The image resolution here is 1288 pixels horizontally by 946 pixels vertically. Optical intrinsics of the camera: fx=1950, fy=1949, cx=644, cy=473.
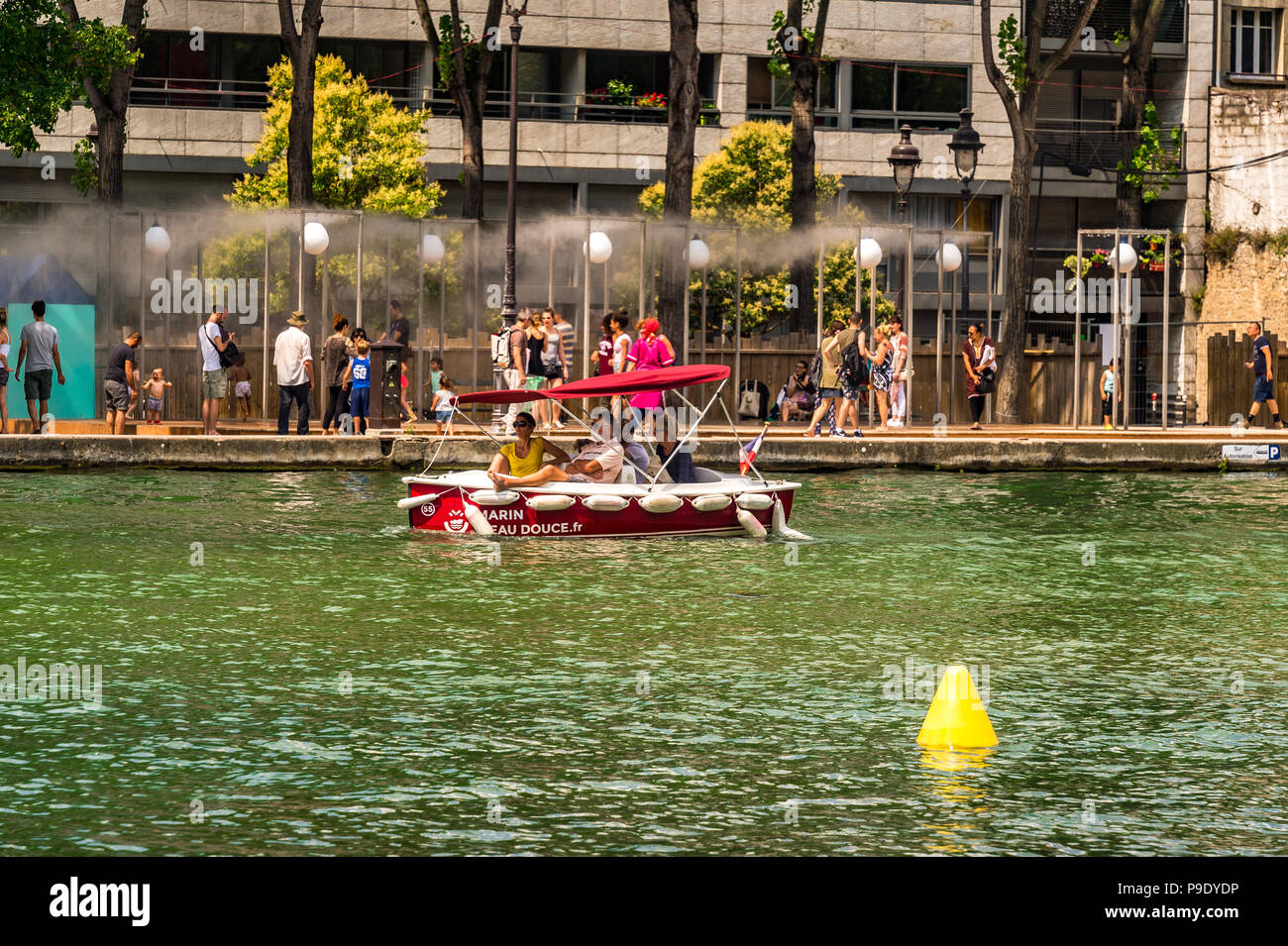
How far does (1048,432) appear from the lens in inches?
1180

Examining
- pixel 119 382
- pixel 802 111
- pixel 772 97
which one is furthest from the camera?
pixel 772 97

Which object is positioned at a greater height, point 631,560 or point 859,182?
point 859,182

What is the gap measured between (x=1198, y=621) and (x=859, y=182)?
41.3m

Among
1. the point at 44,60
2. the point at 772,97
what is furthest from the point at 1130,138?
the point at 44,60

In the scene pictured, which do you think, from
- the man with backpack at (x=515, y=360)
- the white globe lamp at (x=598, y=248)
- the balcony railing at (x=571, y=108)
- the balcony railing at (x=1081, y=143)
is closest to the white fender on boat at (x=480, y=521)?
the man with backpack at (x=515, y=360)

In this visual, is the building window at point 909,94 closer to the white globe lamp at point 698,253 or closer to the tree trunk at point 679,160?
the tree trunk at point 679,160

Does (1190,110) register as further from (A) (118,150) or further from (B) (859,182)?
(A) (118,150)

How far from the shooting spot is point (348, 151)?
4562cm

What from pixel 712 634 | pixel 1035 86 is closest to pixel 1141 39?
pixel 1035 86

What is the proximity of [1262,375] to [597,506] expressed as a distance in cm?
1747

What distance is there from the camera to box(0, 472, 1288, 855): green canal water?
782 centimetres

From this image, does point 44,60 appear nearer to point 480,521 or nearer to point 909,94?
point 480,521

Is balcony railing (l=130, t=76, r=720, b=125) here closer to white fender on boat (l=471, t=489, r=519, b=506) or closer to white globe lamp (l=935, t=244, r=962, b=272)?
white globe lamp (l=935, t=244, r=962, b=272)

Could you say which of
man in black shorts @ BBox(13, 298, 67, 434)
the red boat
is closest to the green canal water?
the red boat
